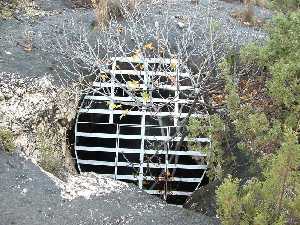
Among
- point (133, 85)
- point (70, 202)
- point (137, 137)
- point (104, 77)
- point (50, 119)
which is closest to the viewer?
point (70, 202)

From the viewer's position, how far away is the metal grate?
628cm

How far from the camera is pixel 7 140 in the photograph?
5.05 metres

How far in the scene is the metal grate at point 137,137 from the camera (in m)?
6.28

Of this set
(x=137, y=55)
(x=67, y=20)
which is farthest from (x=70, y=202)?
(x=67, y=20)

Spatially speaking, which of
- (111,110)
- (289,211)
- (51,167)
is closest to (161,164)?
(111,110)

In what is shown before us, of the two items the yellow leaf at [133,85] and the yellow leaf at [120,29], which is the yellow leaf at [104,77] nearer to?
the yellow leaf at [133,85]

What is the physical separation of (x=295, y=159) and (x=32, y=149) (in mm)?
3062

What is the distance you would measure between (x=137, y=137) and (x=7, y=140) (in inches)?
75.3

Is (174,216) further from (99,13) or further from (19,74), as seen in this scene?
(99,13)

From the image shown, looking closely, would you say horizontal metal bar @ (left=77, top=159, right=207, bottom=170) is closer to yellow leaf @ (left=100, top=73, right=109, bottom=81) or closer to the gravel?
yellow leaf @ (left=100, top=73, right=109, bottom=81)

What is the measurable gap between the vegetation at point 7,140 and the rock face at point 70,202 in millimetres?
73

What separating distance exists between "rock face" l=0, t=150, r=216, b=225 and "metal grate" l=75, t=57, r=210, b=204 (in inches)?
51.3

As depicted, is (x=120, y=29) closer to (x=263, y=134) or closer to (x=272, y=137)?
(x=263, y=134)

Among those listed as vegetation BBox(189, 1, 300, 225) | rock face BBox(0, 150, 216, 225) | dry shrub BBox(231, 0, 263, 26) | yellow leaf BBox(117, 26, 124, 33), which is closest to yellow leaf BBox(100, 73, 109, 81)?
yellow leaf BBox(117, 26, 124, 33)
